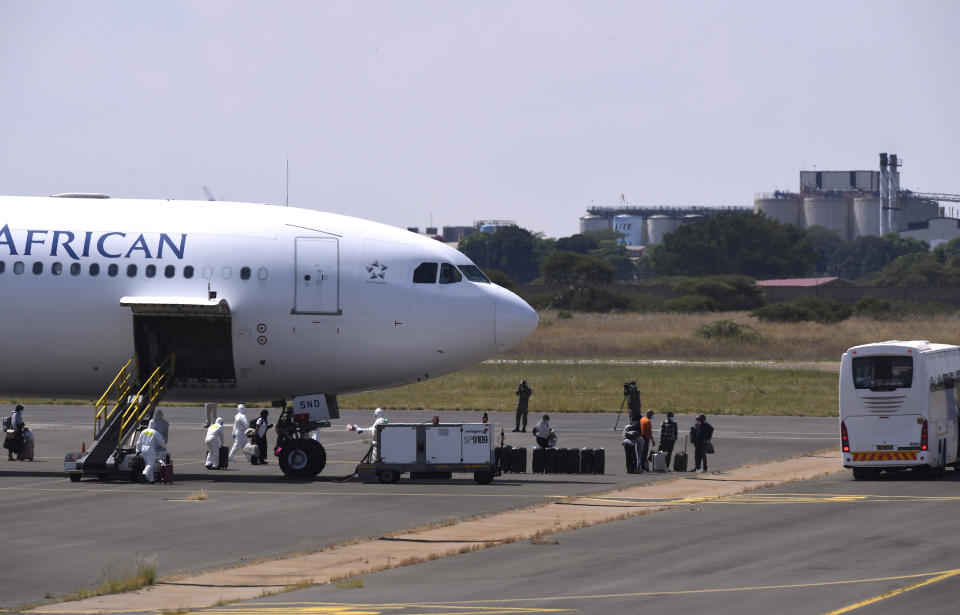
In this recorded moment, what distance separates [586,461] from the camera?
140 ft

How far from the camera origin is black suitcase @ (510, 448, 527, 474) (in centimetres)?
4312

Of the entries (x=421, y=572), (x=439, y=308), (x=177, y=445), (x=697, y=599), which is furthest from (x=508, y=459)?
(x=697, y=599)


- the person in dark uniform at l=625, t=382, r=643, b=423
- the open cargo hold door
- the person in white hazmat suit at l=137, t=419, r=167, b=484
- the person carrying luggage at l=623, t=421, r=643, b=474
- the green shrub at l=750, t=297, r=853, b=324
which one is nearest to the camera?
the person in white hazmat suit at l=137, t=419, r=167, b=484

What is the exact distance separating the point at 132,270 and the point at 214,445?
6.89 meters

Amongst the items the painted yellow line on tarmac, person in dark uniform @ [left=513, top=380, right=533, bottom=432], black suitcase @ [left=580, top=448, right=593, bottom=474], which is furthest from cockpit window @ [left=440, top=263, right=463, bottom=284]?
the painted yellow line on tarmac

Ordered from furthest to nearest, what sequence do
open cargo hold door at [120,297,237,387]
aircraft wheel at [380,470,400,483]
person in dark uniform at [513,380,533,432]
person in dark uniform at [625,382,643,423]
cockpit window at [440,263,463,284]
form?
person in dark uniform at [513,380,533,432] < person in dark uniform at [625,382,643,423] < cockpit window at [440,263,463,284] < aircraft wheel at [380,470,400,483] < open cargo hold door at [120,297,237,387]

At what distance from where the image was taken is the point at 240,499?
34.8m

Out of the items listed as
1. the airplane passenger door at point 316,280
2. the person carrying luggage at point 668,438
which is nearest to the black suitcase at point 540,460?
the person carrying luggage at point 668,438

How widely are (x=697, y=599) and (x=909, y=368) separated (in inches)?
866

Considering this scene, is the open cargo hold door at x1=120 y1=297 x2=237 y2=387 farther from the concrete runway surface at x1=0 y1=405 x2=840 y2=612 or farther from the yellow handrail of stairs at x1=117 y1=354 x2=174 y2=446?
the concrete runway surface at x1=0 y1=405 x2=840 y2=612

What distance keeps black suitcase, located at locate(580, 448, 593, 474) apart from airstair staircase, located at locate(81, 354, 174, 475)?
1327cm

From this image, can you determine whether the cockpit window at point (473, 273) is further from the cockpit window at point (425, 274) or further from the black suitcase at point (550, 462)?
the black suitcase at point (550, 462)

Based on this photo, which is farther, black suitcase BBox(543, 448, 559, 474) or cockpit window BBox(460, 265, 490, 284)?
black suitcase BBox(543, 448, 559, 474)

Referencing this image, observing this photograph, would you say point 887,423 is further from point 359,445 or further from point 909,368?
point 359,445
